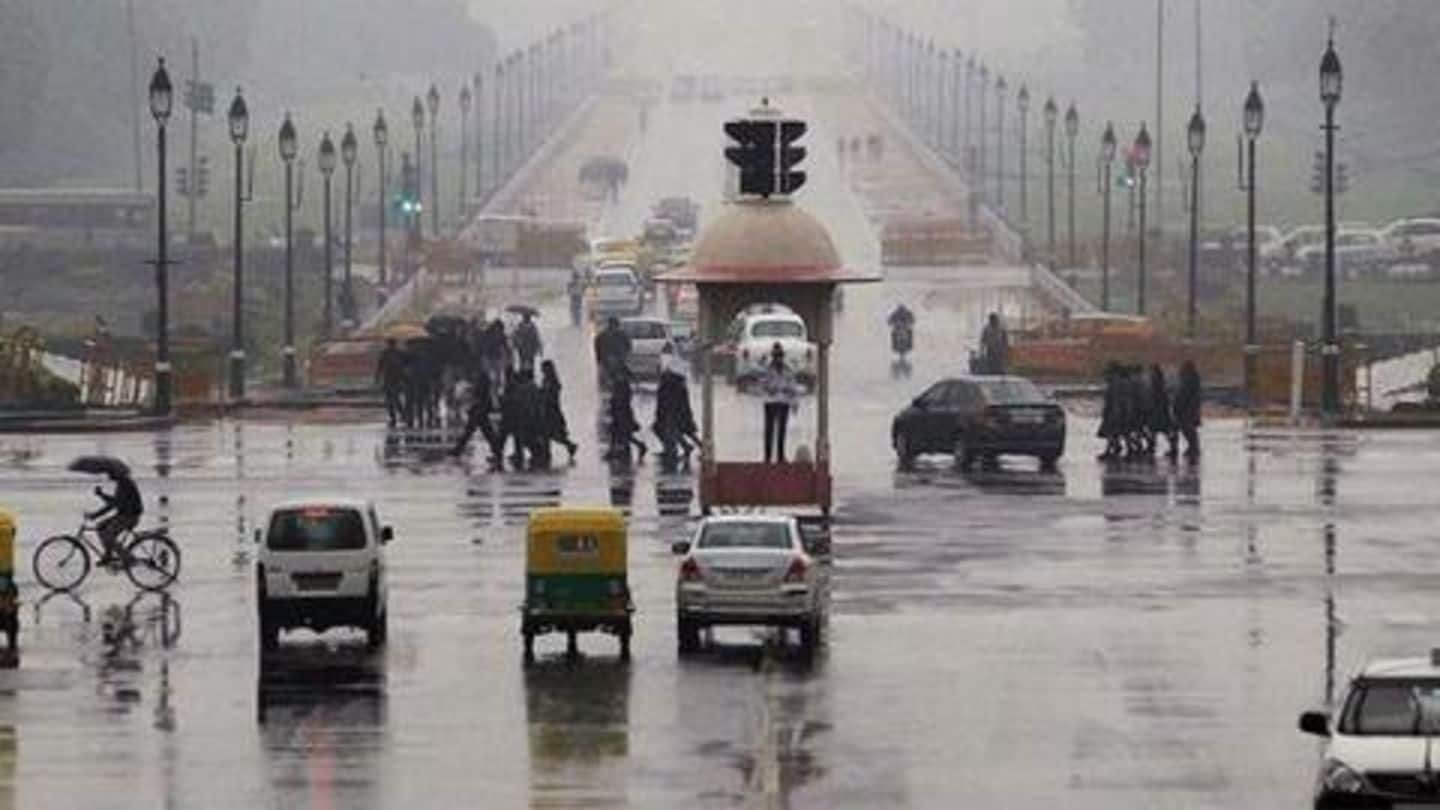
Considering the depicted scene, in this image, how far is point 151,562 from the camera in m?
46.5

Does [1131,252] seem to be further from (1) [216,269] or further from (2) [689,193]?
(2) [689,193]

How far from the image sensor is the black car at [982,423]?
64.8m

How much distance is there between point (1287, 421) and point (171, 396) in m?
17.5

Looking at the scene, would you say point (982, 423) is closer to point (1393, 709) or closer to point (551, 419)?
point (551, 419)

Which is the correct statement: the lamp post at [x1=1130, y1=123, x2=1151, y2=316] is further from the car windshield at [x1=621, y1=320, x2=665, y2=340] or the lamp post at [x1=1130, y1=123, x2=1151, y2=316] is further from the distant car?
the distant car

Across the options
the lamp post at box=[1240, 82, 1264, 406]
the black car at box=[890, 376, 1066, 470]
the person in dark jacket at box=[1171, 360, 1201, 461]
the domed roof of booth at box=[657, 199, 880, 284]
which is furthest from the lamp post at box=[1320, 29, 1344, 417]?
the domed roof of booth at box=[657, 199, 880, 284]

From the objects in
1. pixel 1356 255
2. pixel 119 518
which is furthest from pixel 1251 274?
pixel 1356 255

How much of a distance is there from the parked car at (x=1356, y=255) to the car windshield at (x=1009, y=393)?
69183mm

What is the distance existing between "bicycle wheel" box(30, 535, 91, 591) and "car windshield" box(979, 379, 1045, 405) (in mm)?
20617

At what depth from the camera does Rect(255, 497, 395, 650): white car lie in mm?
40875

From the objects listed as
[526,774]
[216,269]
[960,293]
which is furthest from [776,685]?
[216,269]

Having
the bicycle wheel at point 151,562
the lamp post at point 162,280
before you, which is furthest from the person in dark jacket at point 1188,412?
the bicycle wheel at point 151,562

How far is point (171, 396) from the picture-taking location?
3086 inches

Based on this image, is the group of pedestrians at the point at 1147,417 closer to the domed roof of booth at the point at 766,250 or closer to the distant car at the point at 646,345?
the domed roof of booth at the point at 766,250
